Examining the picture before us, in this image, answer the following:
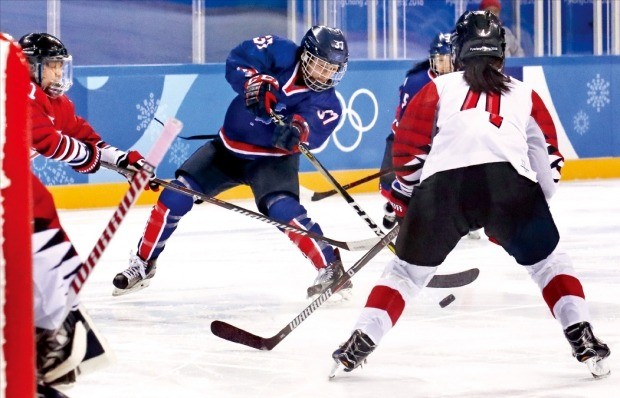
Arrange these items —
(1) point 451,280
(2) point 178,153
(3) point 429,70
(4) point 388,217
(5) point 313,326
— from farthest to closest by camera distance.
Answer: (2) point 178,153 → (4) point 388,217 → (3) point 429,70 → (1) point 451,280 → (5) point 313,326

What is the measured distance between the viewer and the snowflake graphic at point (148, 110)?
7129 mm

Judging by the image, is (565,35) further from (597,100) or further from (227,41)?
(227,41)

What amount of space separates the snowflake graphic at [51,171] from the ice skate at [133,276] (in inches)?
95.6

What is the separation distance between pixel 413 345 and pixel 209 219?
3.37 m

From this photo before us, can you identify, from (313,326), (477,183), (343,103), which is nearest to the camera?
(477,183)

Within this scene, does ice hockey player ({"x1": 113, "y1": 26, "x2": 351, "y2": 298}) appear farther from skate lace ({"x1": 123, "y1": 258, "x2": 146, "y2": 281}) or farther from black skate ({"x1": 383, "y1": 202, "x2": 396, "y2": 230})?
black skate ({"x1": 383, "y1": 202, "x2": 396, "y2": 230})

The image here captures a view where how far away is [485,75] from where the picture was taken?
2807 mm

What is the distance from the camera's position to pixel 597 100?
8.68 metres

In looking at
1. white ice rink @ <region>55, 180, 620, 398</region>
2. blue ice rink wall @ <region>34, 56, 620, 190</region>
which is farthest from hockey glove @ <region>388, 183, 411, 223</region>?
blue ice rink wall @ <region>34, 56, 620, 190</region>

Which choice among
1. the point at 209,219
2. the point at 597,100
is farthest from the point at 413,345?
the point at 597,100

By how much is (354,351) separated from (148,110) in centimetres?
449

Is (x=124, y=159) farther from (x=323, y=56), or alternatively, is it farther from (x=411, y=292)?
(x=411, y=292)

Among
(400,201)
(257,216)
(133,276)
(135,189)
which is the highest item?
(135,189)

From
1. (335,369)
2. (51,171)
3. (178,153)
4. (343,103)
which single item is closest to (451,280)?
(335,369)
